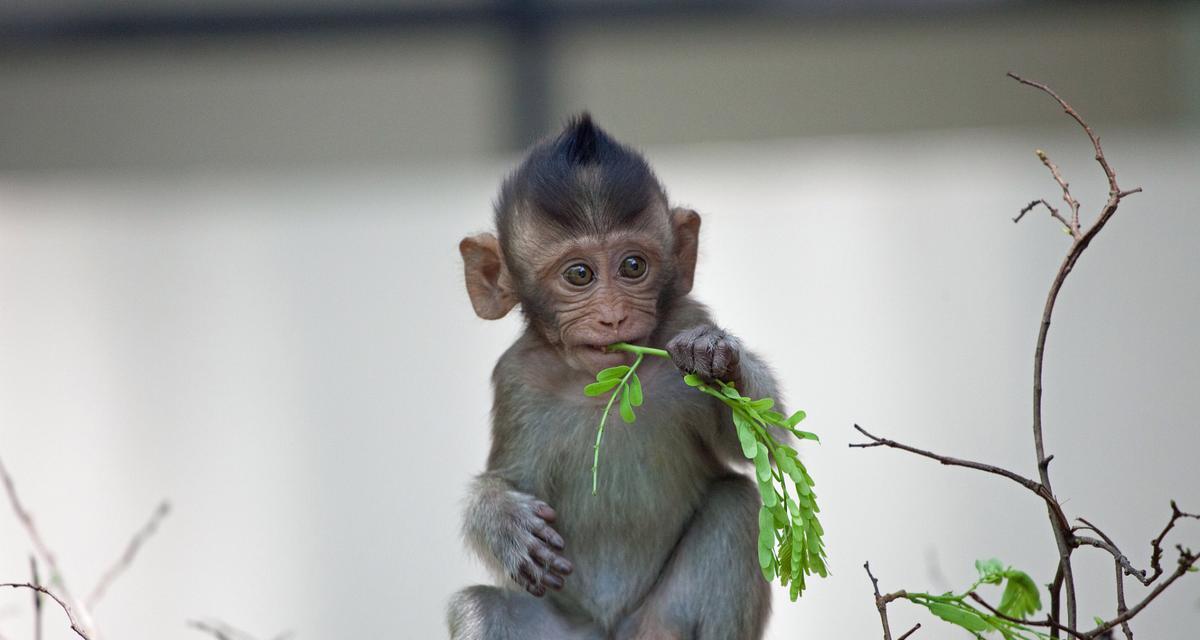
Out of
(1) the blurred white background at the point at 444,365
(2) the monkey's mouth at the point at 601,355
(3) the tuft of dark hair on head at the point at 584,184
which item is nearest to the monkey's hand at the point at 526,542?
(2) the monkey's mouth at the point at 601,355

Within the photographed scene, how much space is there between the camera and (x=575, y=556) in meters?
4.52

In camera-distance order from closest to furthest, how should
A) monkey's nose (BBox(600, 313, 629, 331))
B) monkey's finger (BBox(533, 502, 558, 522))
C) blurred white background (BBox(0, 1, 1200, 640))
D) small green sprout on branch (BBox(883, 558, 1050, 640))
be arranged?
small green sprout on branch (BBox(883, 558, 1050, 640))
monkey's nose (BBox(600, 313, 629, 331))
monkey's finger (BBox(533, 502, 558, 522))
blurred white background (BBox(0, 1, 1200, 640))

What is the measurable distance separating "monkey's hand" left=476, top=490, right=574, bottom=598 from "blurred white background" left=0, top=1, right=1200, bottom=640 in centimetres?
304

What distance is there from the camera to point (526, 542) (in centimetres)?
411

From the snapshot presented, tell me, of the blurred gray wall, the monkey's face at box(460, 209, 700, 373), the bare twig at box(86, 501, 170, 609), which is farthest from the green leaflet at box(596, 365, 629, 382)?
the blurred gray wall

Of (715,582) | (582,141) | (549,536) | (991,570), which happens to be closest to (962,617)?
(991,570)

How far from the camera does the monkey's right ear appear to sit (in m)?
4.46

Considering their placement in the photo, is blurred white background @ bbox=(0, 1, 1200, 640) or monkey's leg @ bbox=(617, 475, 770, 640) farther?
blurred white background @ bbox=(0, 1, 1200, 640)

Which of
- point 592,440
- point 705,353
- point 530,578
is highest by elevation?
point 705,353

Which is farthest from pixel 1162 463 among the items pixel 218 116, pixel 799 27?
pixel 218 116

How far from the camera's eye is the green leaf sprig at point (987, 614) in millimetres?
3102

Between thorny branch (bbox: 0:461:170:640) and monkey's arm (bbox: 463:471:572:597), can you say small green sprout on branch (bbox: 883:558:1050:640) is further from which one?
thorny branch (bbox: 0:461:170:640)

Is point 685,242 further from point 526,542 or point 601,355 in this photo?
point 526,542

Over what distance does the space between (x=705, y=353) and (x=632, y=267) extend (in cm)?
62
